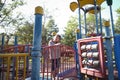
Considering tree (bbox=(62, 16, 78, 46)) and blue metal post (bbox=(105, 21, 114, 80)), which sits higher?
tree (bbox=(62, 16, 78, 46))

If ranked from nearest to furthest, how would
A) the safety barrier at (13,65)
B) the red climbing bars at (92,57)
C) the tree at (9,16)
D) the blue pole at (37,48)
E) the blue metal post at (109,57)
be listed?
the blue pole at (37,48), the safety barrier at (13,65), the blue metal post at (109,57), the red climbing bars at (92,57), the tree at (9,16)

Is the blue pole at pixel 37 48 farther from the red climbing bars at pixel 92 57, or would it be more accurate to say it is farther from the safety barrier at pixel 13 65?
the red climbing bars at pixel 92 57

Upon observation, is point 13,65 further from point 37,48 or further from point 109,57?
point 109,57

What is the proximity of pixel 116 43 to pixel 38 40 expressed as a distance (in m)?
1.97

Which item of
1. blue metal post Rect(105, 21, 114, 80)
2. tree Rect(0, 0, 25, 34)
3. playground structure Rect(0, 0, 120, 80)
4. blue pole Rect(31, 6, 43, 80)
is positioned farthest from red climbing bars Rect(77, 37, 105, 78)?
tree Rect(0, 0, 25, 34)

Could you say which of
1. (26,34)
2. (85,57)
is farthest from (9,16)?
(85,57)

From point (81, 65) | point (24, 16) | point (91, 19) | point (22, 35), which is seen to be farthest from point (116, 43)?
point (91, 19)

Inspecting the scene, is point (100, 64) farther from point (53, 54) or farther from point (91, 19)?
point (91, 19)

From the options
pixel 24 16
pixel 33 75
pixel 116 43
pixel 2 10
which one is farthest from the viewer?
pixel 24 16

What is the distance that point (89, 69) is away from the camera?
5184mm

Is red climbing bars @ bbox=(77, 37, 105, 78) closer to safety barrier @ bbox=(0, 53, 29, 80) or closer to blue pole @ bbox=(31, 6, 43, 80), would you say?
safety barrier @ bbox=(0, 53, 29, 80)

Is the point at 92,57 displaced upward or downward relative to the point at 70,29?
downward

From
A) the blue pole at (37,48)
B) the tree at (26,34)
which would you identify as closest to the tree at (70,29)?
the tree at (26,34)

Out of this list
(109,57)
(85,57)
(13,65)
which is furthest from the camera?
(13,65)
